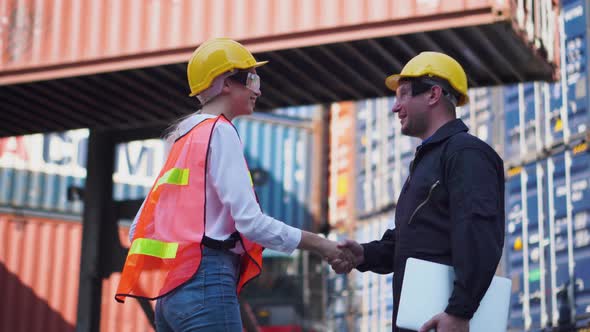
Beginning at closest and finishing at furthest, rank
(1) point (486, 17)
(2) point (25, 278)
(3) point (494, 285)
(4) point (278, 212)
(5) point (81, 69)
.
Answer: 1. (3) point (494, 285)
2. (1) point (486, 17)
3. (5) point (81, 69)
4. (2) point (25, 278)
5. (4) point (278, 212)

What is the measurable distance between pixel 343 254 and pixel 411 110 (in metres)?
0.70

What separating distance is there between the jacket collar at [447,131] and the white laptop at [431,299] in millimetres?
553

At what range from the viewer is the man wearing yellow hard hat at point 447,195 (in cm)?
351

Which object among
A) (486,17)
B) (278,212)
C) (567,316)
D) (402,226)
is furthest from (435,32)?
(278,212)

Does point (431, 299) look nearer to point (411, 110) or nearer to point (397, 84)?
point (411, 110)

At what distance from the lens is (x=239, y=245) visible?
3.64 metres

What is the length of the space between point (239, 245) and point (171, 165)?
396mm

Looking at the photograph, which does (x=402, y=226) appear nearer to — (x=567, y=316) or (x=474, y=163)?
(x=474, y=163)

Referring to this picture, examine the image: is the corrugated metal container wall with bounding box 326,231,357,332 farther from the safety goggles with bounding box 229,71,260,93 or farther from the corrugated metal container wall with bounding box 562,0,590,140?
the safety goggles with bounding box 229,71,260,93

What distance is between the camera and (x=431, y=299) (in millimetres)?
3574

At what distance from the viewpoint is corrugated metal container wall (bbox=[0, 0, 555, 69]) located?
9.20 metres

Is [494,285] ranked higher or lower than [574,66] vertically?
lower

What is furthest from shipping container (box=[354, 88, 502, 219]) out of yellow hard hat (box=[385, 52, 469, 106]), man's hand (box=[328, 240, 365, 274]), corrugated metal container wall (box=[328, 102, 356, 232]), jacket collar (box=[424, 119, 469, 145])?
jacket collar (box=[424, 119, 469, 145])

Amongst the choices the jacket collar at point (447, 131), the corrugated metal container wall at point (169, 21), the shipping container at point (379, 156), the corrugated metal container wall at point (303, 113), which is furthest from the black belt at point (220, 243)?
the corrugated metal container wall at point (303, 113)
